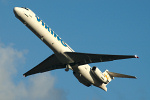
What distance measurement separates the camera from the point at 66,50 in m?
35.8

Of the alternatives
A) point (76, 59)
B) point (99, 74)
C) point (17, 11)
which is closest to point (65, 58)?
point (76, 59)

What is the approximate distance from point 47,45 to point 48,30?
1658 mm

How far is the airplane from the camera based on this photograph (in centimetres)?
3403

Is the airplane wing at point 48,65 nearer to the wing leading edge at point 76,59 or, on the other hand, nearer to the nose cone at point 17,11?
the wing leading edge at point 76,59

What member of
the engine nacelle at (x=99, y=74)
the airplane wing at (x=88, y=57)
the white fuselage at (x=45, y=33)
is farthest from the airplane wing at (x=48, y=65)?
the engine nacelle at (x=99, y=74)

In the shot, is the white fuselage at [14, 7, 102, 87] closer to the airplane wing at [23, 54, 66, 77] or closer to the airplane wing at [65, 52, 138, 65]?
the airplane wing at [65, 52, 138, 65]

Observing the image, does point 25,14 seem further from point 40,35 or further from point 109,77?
point 109,77

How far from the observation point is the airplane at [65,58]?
3403cm

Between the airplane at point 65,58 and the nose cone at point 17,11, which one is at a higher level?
the nose cone at point 17,11

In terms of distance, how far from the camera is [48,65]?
40562 millimetres

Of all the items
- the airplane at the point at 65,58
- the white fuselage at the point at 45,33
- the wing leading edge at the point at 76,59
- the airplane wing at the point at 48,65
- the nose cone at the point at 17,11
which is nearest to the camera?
the nose cone at the point at 17,11

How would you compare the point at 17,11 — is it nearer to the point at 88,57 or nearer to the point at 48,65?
the point at 88,57

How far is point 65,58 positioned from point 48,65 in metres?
5.29

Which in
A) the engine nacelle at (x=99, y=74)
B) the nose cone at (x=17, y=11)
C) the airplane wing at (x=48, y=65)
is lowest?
the engine nacelle at (x=99, y=74)
